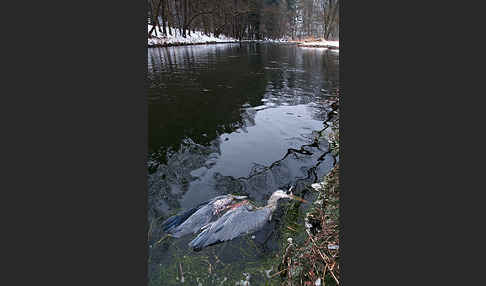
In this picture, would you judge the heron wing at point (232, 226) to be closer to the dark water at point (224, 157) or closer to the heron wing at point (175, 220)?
the dark water at point (224, 157)

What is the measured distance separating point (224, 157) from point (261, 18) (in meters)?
81.1

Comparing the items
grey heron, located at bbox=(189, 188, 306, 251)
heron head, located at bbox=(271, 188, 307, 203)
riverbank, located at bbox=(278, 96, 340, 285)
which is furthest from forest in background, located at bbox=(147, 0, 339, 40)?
riverbank, located at bbox=(278, 96, 340, 285)

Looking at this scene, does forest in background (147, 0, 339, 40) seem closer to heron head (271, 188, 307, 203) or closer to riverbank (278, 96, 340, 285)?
heron head (271, 188, 307, 203)

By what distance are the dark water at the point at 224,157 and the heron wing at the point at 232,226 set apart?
9 cm

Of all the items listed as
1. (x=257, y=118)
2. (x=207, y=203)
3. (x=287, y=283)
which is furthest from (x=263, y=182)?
(x=257, y=118)

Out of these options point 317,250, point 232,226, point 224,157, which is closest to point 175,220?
point 232,226

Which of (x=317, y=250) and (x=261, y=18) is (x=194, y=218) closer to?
(x=317, y=250)

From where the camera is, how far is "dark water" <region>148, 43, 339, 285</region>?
8.82 ft

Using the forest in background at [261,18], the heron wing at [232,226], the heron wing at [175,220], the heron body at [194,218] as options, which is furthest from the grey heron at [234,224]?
the forest in background at [261,18]

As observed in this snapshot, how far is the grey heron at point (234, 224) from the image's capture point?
2.89 m

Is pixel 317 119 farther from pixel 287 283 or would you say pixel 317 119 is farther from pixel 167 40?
pixel 167 40

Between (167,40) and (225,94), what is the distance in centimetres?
2614

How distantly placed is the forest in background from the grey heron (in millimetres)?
38542

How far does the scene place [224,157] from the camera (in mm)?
4969
